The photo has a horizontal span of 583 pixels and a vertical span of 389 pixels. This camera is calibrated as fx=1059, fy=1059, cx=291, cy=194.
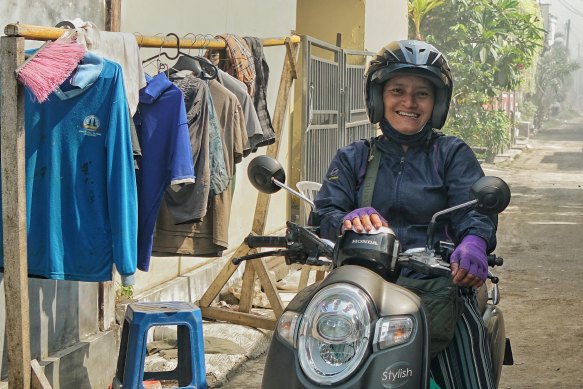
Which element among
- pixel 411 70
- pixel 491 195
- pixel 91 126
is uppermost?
pixel 411 70

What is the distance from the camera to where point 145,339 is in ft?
17.2

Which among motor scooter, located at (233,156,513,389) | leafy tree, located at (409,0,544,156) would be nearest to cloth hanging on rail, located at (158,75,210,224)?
motor scooter, located at (233,156,513,389)

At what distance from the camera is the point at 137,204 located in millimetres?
5098

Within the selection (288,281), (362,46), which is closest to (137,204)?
(288,281)

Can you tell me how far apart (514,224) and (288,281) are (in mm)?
5839

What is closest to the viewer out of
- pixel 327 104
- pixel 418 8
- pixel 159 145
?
pixel 159 145

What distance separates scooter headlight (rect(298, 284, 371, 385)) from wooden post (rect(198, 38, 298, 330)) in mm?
4423

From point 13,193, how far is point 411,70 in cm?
172

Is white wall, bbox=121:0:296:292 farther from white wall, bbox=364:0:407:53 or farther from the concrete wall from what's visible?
white wall, bbox=364:0:407:53

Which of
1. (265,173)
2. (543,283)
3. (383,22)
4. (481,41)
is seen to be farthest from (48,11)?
(481,41)

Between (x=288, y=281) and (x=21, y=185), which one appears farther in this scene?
(x=288, y=281)

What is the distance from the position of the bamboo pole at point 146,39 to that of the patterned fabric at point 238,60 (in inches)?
2.9

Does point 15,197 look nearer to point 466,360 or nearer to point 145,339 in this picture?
point 145,339

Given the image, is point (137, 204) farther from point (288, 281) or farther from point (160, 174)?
point (288, 281)
